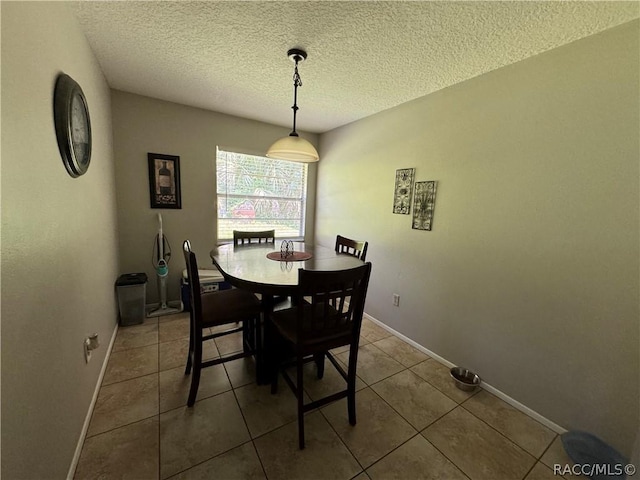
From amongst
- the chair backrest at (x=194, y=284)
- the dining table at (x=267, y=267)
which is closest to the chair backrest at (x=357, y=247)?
the dining table at (x=267, y=267)

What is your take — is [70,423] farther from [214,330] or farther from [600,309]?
[600,309]

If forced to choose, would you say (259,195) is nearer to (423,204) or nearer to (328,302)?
(423,204)

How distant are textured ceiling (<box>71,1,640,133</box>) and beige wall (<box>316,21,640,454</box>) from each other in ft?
0.68

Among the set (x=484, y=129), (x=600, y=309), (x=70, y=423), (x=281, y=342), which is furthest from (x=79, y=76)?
(x=600, y=309)

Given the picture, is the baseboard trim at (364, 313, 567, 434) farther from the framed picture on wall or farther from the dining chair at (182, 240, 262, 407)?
the framed picture on wall

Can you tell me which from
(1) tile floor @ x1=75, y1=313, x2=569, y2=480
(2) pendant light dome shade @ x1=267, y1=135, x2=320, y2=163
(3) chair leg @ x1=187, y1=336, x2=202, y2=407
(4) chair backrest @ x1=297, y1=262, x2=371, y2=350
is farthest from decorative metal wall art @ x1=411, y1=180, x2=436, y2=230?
(3) chair leg @ x1=187, y1=336, x2=202, y2=407

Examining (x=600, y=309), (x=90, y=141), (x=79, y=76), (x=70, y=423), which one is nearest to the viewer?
(x=70, y=423)

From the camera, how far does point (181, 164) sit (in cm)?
293

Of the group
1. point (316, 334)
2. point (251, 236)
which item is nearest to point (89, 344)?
point (316, 334)

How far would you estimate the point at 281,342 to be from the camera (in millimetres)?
1905

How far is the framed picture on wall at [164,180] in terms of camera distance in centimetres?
279

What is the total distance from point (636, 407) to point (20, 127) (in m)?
3.01

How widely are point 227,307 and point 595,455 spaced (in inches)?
90.6

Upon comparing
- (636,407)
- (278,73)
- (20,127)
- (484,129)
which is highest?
(278,73)
